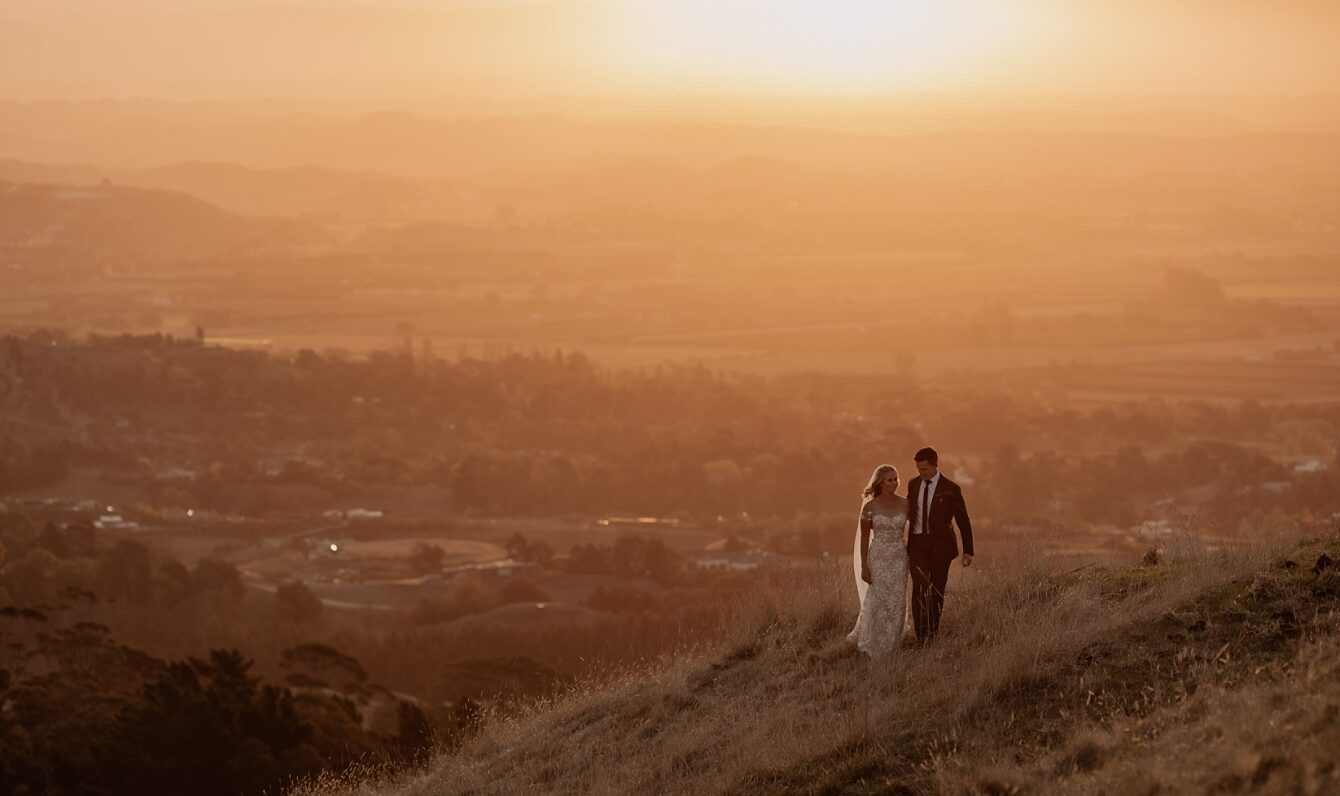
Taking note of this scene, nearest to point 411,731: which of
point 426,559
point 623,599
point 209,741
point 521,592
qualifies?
point 209,741

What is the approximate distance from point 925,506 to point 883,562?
1.36ft

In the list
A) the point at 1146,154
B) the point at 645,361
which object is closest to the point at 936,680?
the point at 645,361

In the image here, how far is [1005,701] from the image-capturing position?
7805mm

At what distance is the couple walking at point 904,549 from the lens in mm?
8914

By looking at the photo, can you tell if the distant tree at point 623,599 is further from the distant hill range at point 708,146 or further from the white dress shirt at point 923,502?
the distant hill range at point 708,146

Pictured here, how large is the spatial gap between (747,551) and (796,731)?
4035 cm

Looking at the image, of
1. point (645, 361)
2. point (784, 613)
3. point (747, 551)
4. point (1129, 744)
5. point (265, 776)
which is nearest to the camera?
point (1129, 744)

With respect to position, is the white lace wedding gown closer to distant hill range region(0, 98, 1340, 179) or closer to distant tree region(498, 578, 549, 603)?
distant tree region(498, 578, 549, 603)

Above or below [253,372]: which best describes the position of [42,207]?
above

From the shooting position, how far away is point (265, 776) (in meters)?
17.9

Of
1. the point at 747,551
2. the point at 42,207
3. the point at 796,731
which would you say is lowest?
the point at 747,551

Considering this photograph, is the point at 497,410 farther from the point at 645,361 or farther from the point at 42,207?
the point at 42,207

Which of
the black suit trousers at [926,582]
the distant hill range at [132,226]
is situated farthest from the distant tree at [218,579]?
the distant hill range at [132,226]

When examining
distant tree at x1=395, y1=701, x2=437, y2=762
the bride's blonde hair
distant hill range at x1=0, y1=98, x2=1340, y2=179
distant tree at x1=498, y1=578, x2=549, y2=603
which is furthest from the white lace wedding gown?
distant hill range at x1=0, y1=98, x2=1340, y2=179
